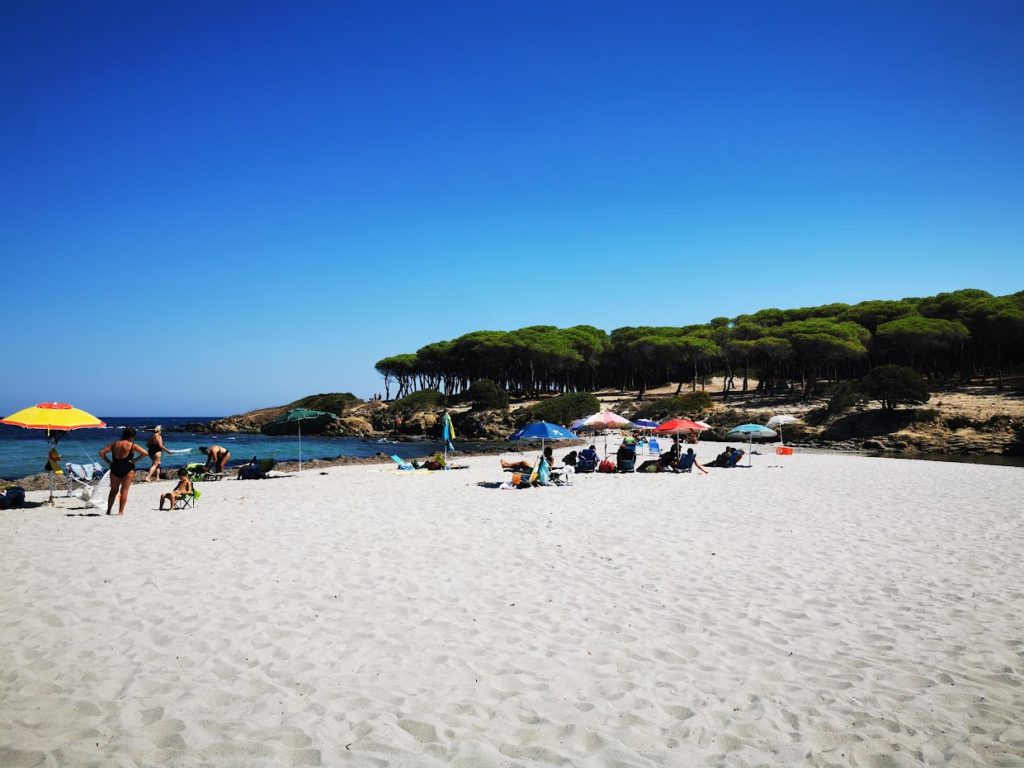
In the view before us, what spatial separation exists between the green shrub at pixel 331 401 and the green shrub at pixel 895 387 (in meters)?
55.1

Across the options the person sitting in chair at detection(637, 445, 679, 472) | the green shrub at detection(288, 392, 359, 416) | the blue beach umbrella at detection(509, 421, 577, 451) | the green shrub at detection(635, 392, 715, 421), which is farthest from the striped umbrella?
the green shrub at detection(288, 392, 359, 416)

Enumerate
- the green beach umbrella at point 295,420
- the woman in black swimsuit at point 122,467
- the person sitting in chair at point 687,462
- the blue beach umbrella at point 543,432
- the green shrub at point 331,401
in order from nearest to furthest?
the woman in black swimsuit at point 122,467 → the blue beach umbrella at point 543,432 → the person sitting in chair at point 687,462 → the green beach umbrella at point 295,420 → the green shrub at point 331,401

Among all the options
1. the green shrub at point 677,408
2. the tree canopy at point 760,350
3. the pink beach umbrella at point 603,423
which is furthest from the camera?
the tree canopy at point 760,350

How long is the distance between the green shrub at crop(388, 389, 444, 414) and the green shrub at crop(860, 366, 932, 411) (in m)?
40.4

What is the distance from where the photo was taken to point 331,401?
7506 centimetres

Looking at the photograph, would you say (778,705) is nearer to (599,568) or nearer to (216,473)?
(599,568)

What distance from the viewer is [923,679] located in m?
4.43

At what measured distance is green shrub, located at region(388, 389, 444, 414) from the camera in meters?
62.5

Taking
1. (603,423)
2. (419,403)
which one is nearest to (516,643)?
(603,423)

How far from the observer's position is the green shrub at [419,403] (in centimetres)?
6253

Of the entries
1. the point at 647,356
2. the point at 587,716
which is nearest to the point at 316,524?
the point at 587,716

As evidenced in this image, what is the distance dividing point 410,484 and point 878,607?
12842 mm

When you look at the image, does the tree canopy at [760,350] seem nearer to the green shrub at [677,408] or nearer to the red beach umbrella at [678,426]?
the green shrub at [677,408]

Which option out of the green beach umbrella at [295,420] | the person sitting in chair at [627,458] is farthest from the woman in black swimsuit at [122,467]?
the person sitting in chair at [627,458]
